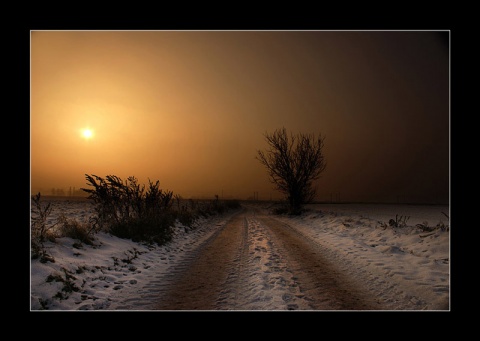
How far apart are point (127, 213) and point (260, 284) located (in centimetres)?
814

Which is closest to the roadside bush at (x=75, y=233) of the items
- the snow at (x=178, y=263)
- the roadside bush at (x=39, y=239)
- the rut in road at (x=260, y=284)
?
the snow at (x=178, y=263)

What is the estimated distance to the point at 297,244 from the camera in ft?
38.8

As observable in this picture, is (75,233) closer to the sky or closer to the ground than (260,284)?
closer to the sky

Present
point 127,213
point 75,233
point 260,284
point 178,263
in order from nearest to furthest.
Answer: point 260,284, point 75,233, point 178,263, point 127,213

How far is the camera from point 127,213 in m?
12.6

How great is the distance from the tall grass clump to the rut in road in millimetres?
2522

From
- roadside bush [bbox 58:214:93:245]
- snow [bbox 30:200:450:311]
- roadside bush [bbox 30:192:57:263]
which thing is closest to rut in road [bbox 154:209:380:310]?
snow [bbox 30:200:450:311]

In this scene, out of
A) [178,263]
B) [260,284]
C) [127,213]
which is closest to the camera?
[260,284]

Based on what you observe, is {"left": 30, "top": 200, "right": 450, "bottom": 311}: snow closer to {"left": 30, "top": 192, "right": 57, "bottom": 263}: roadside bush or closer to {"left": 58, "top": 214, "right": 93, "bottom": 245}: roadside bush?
{"left": 30, "top": 192, "right": 57, "bottom": 263}: roadside bush

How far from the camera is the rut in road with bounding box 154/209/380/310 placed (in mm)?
5250

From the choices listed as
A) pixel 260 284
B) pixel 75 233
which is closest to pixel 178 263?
pixel 75 233

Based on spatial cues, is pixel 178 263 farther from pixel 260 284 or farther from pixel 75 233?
pixel 260 284

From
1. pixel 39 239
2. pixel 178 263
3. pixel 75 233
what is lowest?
pixel 178 263
